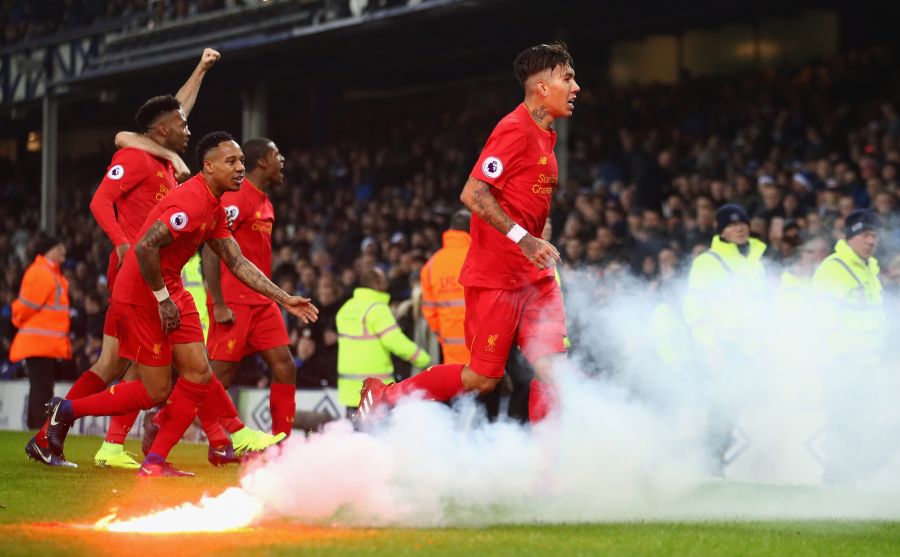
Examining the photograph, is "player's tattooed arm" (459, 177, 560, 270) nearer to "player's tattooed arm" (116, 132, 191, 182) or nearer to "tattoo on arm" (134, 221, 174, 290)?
"tattoo on arm" (134, 221, 174, 290)

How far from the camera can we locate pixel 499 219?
7.94m

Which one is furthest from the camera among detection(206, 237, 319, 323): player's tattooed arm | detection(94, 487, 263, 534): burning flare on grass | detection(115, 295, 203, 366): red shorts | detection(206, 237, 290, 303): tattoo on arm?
detection(115, 295, 203, 366): red shorts

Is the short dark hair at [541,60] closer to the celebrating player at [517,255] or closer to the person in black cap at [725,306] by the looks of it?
the celebrating player at [517,255]

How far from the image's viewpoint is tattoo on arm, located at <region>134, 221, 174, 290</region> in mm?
9133

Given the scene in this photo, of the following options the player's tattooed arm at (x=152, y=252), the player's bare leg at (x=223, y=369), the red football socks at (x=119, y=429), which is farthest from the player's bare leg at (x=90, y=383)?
the player's tattooed arm at (x=152, y=252)

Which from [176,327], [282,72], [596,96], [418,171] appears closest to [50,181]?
[282,72]

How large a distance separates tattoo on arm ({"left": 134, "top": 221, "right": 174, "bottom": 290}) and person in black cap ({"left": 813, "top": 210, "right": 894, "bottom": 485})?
17.5ft

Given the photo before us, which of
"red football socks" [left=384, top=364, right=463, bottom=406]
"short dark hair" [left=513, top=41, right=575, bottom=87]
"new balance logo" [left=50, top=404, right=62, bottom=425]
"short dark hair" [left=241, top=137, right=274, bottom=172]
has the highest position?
"short dark hair" [left=513, top=41, right=575, bottom=87]

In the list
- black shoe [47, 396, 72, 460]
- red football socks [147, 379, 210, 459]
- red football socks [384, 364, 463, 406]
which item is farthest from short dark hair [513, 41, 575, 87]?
black shoe [47, 396, 72, 460]

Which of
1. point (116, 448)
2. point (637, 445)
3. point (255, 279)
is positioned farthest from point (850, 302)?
point (116, 448)

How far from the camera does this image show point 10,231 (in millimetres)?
36094

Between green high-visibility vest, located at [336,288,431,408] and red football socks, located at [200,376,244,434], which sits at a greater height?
green high-visibility vest, located at [336,288,431,408]

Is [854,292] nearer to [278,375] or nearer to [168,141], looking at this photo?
[278,375]

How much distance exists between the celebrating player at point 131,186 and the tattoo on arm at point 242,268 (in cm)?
126
